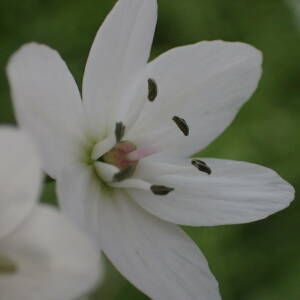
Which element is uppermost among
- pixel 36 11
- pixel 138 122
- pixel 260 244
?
pixel 138 122

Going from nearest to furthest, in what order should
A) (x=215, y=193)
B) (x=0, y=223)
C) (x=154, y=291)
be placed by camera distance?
(x=0, y=223)
(x=154, y=291)
(x=215, y=193)

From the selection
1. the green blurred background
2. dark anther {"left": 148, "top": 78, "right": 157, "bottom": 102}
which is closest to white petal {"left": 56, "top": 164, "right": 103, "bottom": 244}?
dark anther {"left": 148, "top": 78, "right": 157, "bottom": 102}

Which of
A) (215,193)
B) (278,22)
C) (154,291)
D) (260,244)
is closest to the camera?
(154,291)

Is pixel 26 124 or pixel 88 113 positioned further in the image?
pixel 88 113

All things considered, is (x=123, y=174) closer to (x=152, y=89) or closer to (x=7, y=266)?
Result: (x=152, y=89)

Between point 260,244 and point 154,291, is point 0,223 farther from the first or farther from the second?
point 260,244

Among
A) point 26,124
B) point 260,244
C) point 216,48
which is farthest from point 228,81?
point 260,244

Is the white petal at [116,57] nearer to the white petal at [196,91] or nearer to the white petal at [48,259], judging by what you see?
the white petal at [196,91]

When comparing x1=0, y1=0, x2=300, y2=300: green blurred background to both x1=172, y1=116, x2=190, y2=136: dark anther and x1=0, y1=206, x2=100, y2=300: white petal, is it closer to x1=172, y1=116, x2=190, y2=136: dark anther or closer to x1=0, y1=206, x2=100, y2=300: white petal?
x1=172, y1=116, x2=190, y2=136: dark anther
